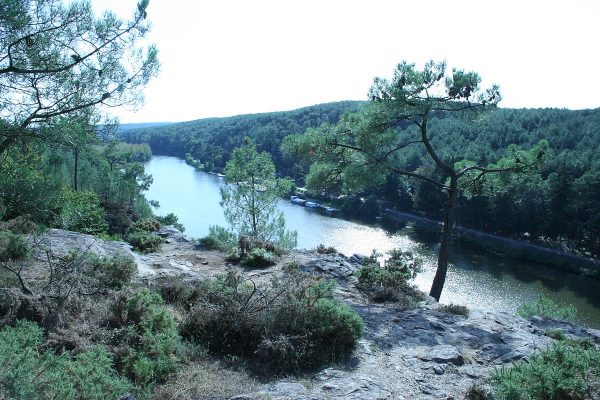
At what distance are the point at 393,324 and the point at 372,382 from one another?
2348mm

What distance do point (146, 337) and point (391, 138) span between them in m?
8.05

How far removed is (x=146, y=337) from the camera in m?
5.43

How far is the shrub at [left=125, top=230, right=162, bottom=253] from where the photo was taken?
1149cm

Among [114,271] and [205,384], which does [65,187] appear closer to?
[114,271]

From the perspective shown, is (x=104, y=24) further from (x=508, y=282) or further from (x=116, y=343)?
(x=508, y=282)

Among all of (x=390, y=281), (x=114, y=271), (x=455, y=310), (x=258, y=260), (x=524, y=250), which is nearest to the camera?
(x=114, y=271)

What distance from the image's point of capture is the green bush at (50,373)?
3.74 meters

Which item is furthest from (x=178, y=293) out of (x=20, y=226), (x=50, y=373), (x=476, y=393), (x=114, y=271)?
(x=476, y=393)

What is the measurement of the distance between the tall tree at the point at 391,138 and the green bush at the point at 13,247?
6599 mm

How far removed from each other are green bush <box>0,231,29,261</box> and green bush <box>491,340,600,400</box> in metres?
7.66

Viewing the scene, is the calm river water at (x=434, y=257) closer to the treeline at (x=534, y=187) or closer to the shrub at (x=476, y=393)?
the treeline at (x=534, y=187)

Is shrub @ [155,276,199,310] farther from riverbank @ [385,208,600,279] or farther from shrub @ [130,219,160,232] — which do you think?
riverbank @ [385,208,600,279]

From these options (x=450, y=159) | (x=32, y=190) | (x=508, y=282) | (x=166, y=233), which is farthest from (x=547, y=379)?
(x=450, y=159)

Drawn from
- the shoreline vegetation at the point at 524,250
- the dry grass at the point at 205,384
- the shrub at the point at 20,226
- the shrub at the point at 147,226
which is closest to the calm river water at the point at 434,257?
the shoreline vegetation at the point at 524,250
